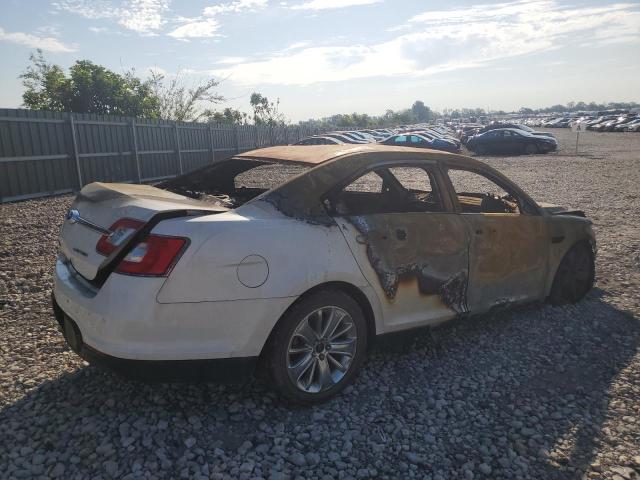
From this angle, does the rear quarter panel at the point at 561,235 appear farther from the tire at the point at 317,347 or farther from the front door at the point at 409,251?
the tire at the point at 317,347

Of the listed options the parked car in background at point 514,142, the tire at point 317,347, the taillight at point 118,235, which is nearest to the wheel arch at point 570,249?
the tire at point 317,347

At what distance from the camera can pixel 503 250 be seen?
4.04 meters

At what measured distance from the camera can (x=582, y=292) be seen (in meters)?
4.94

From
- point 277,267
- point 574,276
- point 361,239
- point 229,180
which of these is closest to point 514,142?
point 574,276

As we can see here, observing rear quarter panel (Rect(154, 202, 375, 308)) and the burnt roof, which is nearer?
rear quarter panel (Rect(154, 202, 375, 308))

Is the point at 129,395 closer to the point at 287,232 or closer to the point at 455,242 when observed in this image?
the point at 287,232

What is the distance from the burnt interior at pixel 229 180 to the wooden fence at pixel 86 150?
10.00 m

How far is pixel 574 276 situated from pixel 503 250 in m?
1.28

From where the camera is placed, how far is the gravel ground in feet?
8.50

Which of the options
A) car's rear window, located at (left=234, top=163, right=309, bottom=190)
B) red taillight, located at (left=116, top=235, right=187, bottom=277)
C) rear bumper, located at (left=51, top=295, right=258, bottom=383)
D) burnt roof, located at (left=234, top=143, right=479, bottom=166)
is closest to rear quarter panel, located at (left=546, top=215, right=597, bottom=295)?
burnt roof, located at (left=234, top=143, right=479, bottom=166)

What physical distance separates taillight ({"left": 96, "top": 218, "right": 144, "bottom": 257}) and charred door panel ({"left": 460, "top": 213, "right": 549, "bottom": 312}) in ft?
7.62

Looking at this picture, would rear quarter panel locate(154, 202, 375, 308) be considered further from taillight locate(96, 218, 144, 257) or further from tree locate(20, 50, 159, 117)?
tree locate(20, 50, 159, 117)

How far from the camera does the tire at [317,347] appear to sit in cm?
287

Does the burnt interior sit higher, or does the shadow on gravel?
the burnt interior
